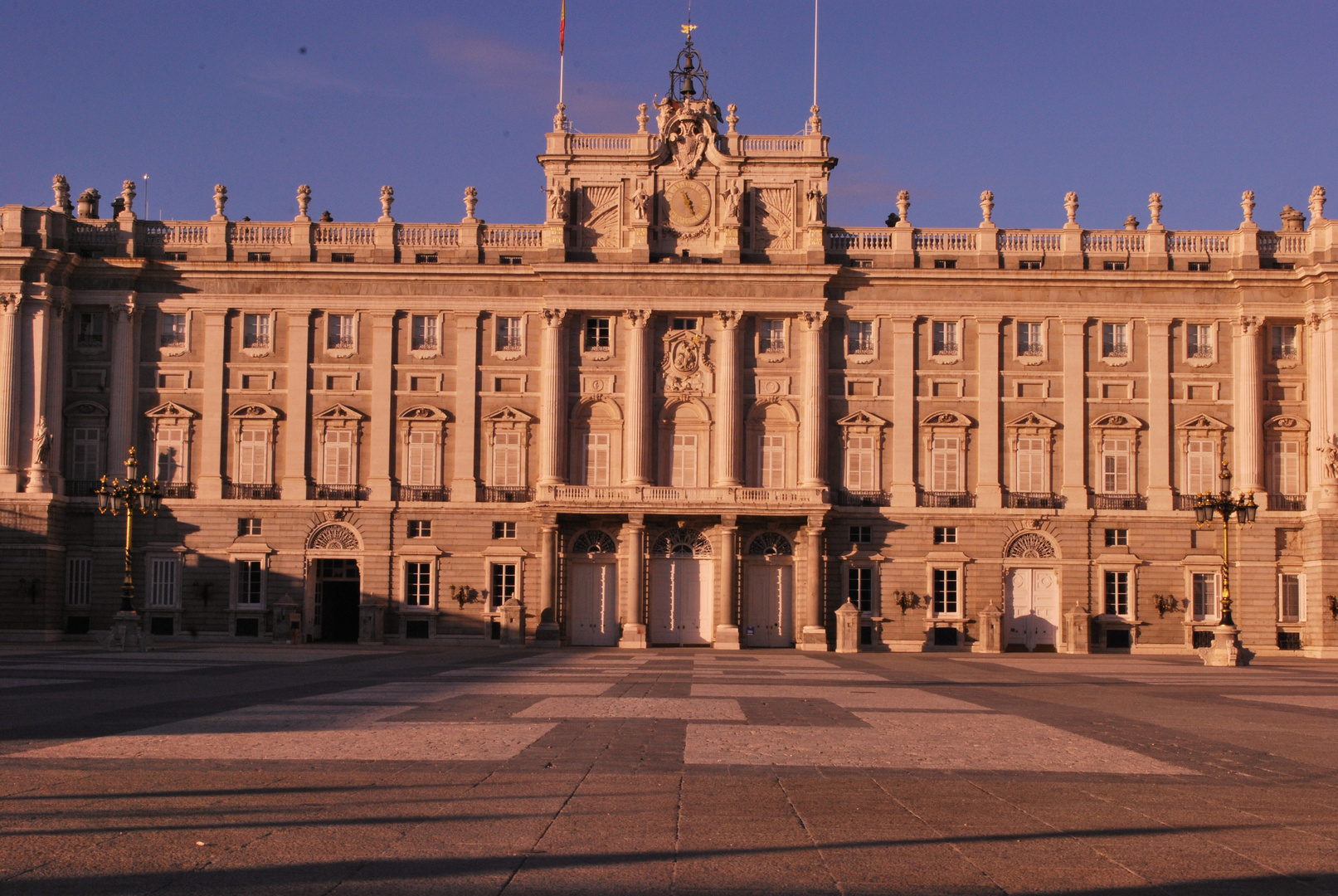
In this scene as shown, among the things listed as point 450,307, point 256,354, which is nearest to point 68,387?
point 256,354

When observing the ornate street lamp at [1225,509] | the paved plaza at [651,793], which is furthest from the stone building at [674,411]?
the paved plaza at [651,793]

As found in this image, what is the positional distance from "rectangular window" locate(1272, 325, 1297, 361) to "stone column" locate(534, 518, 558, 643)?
31.2 meters

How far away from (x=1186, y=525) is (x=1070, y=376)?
776cm

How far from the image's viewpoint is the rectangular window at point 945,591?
5756 cm

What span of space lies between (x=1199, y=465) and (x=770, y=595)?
744 inches

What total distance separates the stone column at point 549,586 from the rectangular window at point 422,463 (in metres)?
5.61

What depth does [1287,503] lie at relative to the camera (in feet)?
189

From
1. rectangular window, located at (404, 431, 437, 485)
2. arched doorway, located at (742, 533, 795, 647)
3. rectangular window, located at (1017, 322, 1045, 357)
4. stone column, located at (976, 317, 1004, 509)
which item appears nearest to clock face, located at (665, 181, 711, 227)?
stone column, located at (976, 317, 1004, 509)

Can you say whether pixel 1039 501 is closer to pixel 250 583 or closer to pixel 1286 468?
pixel 1286 468

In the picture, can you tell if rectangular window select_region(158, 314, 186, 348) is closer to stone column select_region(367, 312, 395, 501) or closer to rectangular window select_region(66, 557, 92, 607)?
stone column select_region(367, 312, 395, 501)

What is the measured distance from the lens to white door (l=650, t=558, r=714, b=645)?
57031mm

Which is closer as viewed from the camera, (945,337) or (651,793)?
(651,793)

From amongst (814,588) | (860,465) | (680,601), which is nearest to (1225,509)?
(860,465)

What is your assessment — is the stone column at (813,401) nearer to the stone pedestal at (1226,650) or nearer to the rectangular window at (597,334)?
the rectangular window at (597,334)
